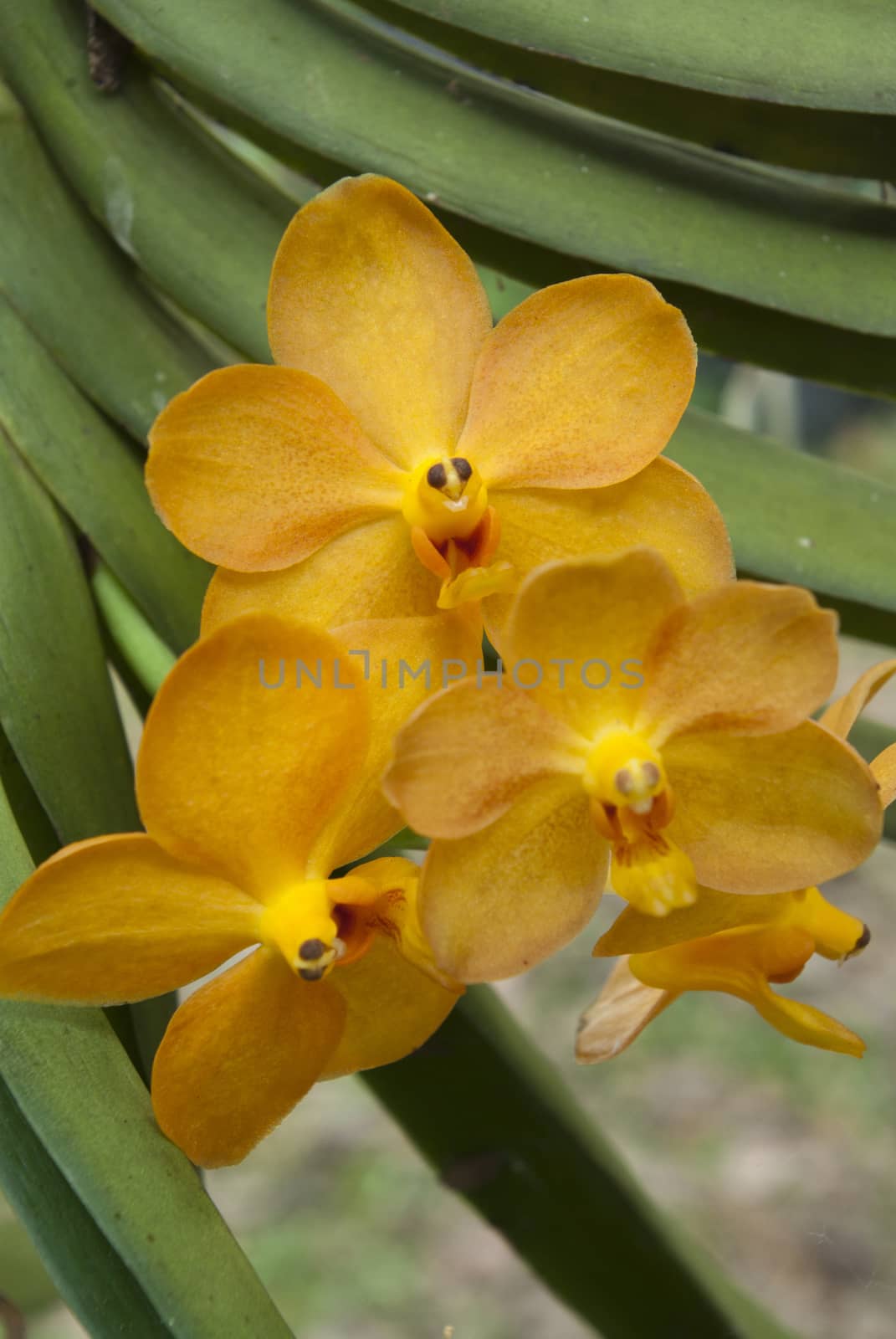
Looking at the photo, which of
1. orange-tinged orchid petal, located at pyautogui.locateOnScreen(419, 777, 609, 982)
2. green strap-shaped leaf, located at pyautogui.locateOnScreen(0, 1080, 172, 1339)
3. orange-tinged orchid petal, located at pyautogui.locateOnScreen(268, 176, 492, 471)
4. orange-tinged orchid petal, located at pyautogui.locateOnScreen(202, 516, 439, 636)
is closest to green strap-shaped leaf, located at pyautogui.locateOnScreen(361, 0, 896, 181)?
orange-tinged orchid petal, located at pyautogui.locateOnScreen(268, 176, 492, 471)

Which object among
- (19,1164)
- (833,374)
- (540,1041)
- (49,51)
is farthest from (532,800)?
(540,1041)

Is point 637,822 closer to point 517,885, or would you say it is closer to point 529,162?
point 517,885

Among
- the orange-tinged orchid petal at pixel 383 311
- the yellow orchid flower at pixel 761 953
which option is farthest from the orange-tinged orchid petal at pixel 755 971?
the orange-tinged orchid petal at pixel 383 311

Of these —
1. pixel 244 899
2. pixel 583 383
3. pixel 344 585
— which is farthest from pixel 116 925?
pixel 583 383

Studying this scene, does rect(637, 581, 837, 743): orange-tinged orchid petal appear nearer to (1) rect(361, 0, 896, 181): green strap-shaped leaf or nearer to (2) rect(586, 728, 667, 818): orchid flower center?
(2) rect(586, 728, 667, 818): orchid flower center

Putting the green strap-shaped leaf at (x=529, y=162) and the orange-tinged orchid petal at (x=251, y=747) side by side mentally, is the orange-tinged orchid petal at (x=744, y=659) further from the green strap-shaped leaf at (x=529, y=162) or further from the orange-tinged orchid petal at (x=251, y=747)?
the green strap-shaped leaf at (x=529, y=162)

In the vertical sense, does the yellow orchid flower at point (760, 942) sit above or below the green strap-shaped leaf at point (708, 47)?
below
